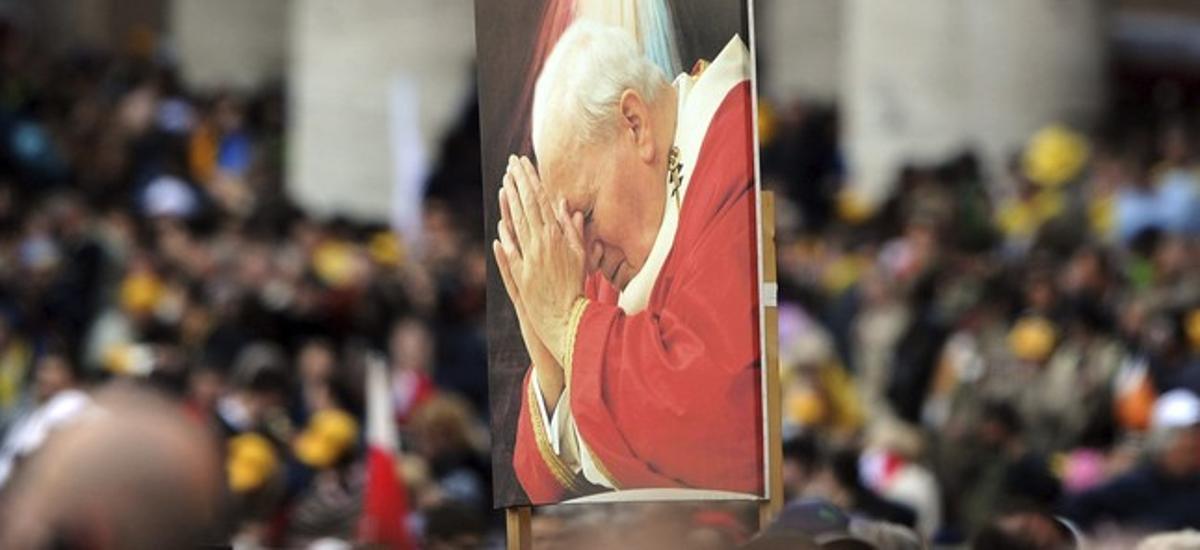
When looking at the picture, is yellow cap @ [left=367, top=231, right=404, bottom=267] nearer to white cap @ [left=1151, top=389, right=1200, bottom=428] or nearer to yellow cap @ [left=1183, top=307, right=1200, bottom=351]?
yellow cap @ [left=1183, top=307, right=1200, bottom=351]

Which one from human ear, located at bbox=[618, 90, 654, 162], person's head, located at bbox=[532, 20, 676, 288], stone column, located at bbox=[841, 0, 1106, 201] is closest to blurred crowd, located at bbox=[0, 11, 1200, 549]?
stone column, located at bbox=[841, 0, 1106, 201]

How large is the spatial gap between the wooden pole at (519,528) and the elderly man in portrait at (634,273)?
78mm

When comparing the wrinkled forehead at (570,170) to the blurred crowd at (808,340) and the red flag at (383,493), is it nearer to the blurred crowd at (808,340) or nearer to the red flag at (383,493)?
the blurred crowd at (808,340)

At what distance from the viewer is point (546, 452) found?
24.1ft

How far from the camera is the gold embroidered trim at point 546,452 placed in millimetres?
7309

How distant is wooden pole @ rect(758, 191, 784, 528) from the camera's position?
7.13 metres

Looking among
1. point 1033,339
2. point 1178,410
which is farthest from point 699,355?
point 1033,339

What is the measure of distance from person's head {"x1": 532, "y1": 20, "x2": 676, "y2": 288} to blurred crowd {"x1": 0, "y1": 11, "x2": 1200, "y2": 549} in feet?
2.18

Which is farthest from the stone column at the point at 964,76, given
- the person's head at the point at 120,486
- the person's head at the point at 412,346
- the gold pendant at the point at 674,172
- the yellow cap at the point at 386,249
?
the person's head at the point at 120,486

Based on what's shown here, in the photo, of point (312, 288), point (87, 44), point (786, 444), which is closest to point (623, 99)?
point (786, 444)

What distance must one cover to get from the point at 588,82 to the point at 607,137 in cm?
14

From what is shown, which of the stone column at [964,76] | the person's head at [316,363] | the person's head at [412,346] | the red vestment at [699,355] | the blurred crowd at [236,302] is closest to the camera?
the red vestment at [699,355]

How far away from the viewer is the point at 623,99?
7246mm

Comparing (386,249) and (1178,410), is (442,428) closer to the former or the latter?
(1178,410)
